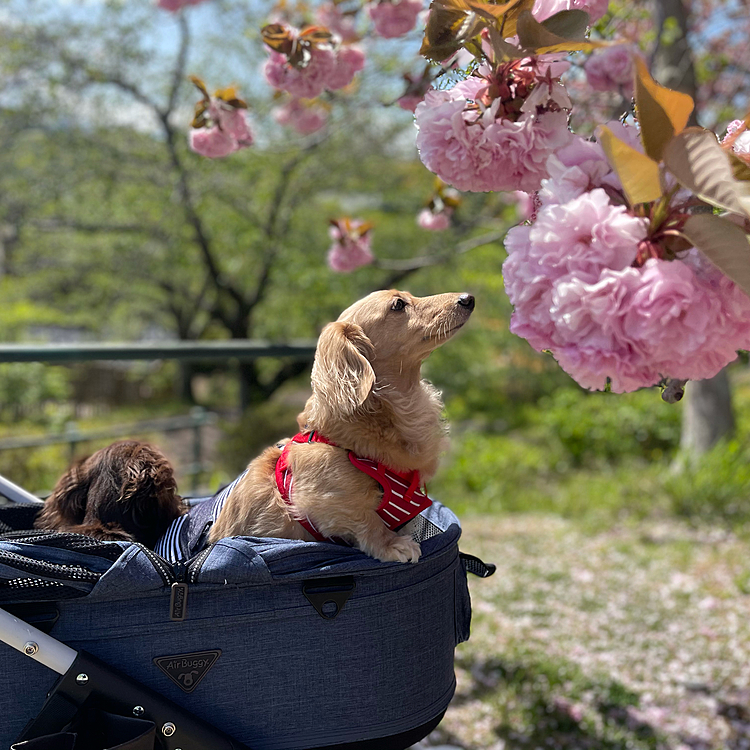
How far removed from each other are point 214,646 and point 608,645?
216 centimetres

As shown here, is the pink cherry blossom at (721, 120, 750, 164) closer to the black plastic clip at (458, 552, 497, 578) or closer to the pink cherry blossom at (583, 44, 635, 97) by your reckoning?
the black plastic clip at (458, 552, 497, 578)

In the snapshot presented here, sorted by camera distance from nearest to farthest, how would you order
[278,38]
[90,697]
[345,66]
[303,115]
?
[90,697] < [278,38] < [345,66] < [303,115]

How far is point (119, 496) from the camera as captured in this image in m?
1.67

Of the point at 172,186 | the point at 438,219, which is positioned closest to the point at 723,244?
the point at 438,219

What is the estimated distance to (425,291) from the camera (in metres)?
10.5

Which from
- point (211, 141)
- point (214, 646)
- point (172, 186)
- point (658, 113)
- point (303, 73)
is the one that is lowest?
point (172, 186)

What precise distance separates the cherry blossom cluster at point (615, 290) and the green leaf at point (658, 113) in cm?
5

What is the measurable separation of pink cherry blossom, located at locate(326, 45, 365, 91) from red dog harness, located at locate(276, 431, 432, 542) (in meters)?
1.56

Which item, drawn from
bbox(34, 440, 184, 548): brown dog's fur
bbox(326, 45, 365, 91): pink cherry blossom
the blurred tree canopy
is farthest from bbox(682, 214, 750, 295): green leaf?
the blurred tree canopy

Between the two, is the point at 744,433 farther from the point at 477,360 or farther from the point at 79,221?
the point at 79,221

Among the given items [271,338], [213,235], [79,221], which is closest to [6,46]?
[79,221]

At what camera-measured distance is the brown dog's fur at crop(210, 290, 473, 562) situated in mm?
1512

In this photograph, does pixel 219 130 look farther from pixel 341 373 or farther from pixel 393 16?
A: pixel 341 373

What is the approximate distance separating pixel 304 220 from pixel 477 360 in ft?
11.3
